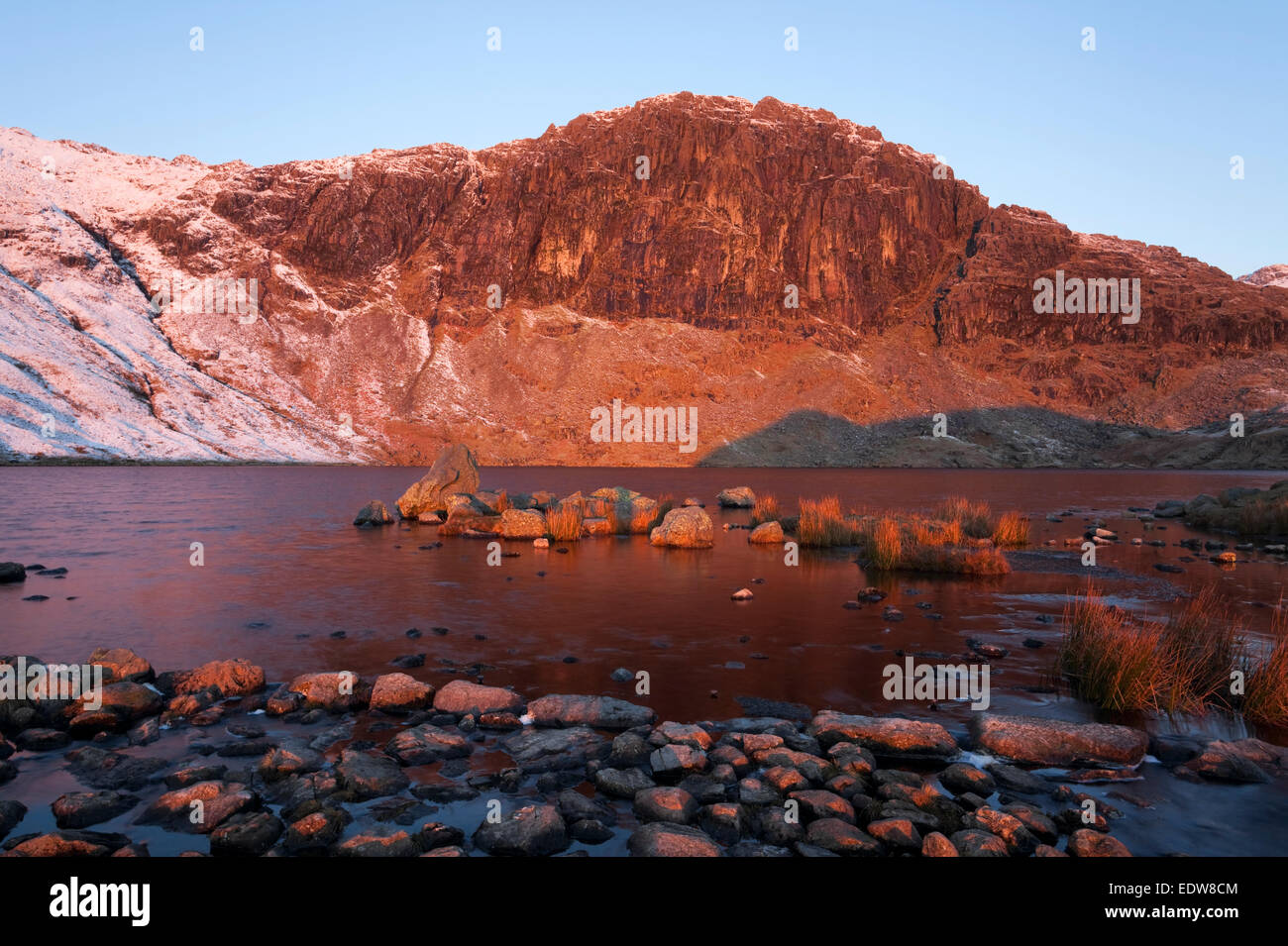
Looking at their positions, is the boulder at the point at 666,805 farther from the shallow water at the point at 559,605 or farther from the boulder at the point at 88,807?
the boulder at the point at 88,807

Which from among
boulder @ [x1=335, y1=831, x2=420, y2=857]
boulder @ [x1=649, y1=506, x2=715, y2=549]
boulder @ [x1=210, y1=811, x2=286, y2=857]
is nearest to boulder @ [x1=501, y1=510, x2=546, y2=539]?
boulder @ [x1=649, y1=506, x2=715, y2=549]

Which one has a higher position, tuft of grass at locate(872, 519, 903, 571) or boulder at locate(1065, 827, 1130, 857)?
tuft of grass at locate(872, 519, 903, 571)

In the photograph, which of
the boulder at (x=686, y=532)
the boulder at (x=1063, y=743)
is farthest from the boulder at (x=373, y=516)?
the boulder at (x=1063, y=743)

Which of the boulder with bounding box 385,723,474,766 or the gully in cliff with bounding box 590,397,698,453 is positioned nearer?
the boulder with bounding box 385,723,474,766

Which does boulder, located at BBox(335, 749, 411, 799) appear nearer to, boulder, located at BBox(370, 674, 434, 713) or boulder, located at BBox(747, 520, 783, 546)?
boulder, located at BBox(370, 674, 434, 713)
